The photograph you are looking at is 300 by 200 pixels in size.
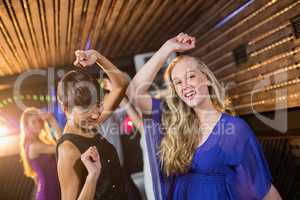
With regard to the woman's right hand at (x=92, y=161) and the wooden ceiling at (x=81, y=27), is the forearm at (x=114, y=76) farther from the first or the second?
the wooden ceiling at (x=81, y=27)

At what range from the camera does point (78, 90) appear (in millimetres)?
3387

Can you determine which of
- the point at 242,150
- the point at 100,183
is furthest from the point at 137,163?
the point at 242,150

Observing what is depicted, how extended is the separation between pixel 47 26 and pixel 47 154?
1.66 meters

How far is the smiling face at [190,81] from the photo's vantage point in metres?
3.01

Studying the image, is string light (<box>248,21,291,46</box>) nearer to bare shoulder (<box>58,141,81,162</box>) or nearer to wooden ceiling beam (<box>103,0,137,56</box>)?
wooden ceiling beam (<box>103,0,137,56</box>)

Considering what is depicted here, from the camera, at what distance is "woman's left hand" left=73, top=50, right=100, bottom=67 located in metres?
3.21

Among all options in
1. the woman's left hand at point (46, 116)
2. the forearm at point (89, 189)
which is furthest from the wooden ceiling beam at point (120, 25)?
the forearm at point (89, 189)

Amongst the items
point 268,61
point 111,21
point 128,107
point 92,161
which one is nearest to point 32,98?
point 111,21

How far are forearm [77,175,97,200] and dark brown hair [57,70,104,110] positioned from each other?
78cm

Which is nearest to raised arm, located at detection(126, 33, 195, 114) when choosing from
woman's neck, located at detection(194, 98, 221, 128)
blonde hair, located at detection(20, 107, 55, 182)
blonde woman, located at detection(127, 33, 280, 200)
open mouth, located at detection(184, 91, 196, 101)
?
blonde woman, located at detection(127, 33, 280, 200)

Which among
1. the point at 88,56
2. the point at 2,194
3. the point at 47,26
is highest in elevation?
the point at 47,26

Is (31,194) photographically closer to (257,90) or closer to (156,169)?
(156,169)

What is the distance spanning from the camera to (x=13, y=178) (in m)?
4.12

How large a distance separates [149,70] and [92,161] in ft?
3.55
